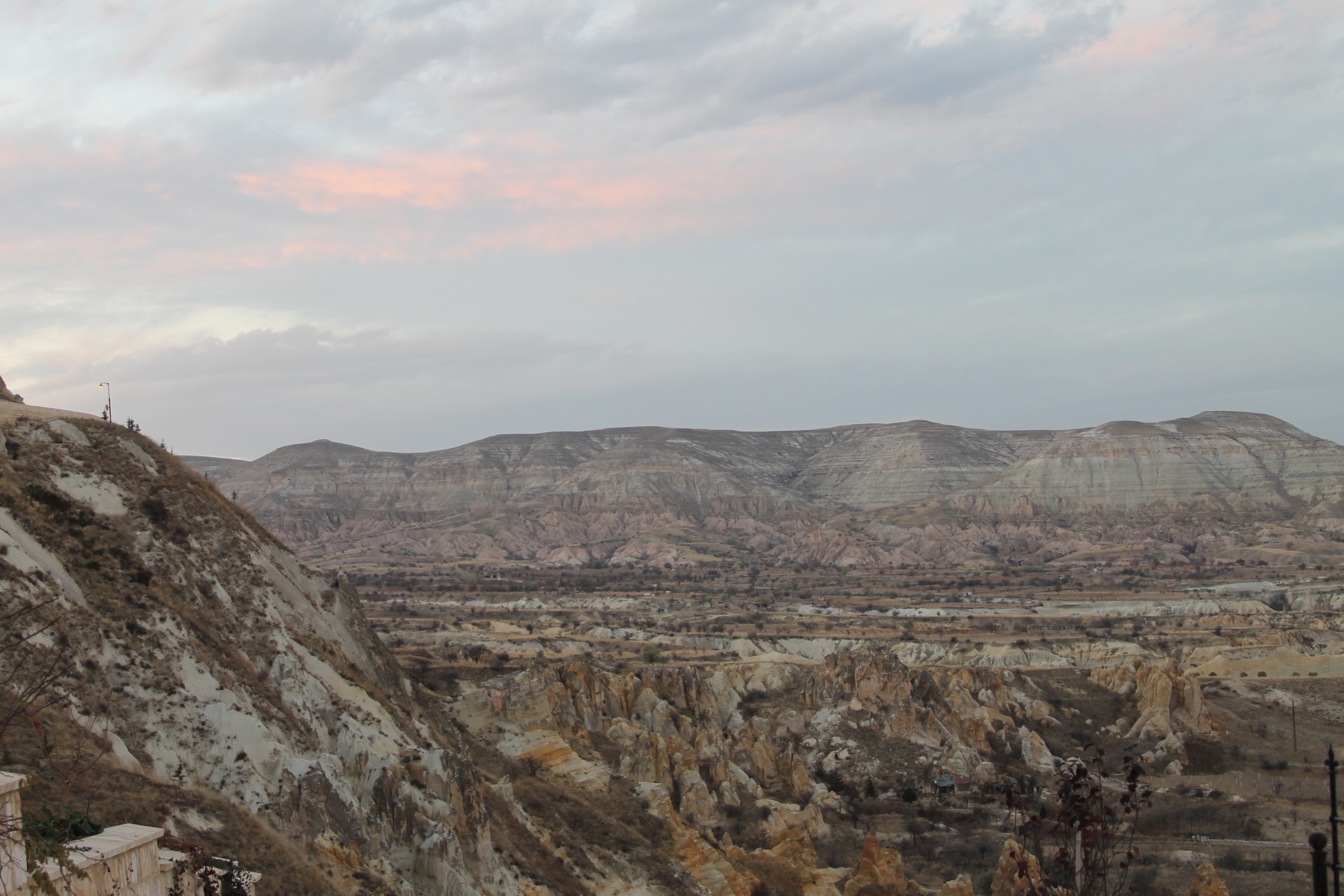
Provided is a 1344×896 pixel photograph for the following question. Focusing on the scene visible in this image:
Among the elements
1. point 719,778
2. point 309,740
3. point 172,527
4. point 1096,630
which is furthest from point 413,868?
point 1096,630

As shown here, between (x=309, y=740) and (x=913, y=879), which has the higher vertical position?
(x=309, y=740)

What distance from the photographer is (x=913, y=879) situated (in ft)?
118

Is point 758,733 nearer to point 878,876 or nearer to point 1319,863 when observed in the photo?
point 878,876

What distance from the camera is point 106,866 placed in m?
12.1

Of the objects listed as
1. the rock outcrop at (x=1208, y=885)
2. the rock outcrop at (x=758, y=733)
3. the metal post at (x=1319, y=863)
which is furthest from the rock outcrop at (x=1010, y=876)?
the metal post at (x=1319, y=863)

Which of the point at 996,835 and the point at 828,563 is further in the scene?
the point at 828,563

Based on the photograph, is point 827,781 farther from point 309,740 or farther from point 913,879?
point 309,740

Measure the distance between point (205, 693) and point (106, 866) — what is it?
872 centimetres

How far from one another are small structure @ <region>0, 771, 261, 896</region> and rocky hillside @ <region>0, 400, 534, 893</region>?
1.87m

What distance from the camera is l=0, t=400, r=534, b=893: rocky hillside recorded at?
17.5 meters

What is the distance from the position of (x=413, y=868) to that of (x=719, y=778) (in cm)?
2328

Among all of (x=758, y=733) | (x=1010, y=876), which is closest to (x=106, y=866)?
(x=1010, y=876)

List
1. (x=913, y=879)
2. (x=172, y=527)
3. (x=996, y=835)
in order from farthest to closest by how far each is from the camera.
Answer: (x=996, y=835)
(x=913, y=879)
(x=172, y=527)

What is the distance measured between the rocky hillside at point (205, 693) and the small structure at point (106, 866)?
6.13ft
